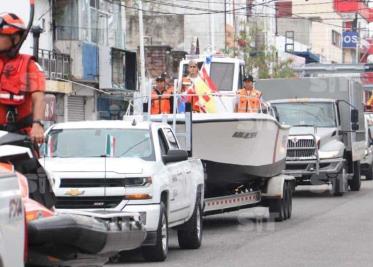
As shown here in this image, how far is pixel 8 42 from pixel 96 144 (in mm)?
6481

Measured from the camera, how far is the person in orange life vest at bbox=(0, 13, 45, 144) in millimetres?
8703

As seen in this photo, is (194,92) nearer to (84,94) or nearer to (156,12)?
(84,94)

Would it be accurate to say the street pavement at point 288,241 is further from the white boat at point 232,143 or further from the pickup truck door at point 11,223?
the pickup truck door at point 11,223

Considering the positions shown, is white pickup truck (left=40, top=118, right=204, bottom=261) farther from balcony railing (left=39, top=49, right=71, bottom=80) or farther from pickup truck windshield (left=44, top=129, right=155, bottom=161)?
balcony railing (left=39, top=49, right=71, bottom=80)

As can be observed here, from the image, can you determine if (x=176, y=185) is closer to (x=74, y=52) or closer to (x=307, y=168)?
(x=307, y=168)

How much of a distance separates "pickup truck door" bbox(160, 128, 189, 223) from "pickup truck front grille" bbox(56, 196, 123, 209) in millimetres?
952

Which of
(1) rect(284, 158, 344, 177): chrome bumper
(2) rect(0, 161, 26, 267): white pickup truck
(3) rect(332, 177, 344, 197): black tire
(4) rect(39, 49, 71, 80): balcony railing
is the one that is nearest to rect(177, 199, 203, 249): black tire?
(2) rect(0, 161, 26, 267): white pickup truck

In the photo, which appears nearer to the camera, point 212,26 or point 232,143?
point 232,143

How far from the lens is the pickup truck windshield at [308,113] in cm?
2923

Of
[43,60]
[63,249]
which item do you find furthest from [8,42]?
[43,60]

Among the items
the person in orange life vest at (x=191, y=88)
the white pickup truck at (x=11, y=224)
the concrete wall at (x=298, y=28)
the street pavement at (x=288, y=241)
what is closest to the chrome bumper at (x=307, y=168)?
the street pavement at (x=288, y=241)

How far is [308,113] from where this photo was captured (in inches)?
1158

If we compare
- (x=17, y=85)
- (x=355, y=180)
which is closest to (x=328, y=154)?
(x=355, y=180)

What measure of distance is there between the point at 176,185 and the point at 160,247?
4.15ft
